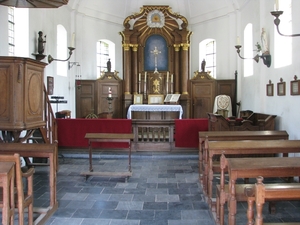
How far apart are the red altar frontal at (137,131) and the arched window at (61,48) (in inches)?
143

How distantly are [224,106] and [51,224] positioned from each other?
9.26m

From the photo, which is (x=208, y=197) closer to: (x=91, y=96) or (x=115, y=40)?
(x=91, y=96)

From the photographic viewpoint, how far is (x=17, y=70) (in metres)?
4.53

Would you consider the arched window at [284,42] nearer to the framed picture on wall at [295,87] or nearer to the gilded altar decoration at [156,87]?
the framed picture on wall at [295,87]

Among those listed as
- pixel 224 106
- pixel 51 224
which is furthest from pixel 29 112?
pixel 224 106

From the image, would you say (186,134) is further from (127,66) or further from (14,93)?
Result: (127,66)

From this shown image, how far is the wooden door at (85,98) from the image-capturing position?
12164mm

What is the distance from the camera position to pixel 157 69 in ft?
42.7

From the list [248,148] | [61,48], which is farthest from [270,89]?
[61,48]

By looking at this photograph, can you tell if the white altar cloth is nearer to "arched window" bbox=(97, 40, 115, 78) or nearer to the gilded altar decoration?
the gilded altar decoration

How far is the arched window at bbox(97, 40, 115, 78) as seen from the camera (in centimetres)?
1303

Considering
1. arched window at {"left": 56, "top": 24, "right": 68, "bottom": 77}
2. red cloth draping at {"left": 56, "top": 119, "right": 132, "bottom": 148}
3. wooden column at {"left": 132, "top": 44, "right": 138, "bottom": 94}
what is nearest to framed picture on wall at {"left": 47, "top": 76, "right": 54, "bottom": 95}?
arched window at {"left": 56, "top": 24, "right": 68, "bottom": 77}

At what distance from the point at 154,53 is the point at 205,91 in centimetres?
275

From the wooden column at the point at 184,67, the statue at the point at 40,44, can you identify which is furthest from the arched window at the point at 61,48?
the wooden column at the point at 184,67
